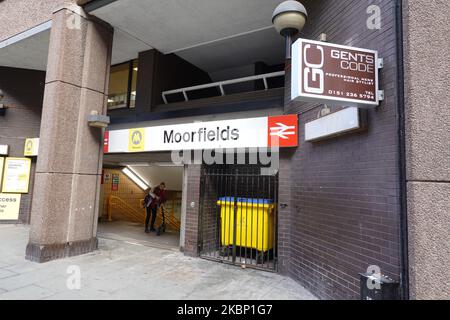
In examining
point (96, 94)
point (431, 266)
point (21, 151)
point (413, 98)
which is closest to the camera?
point (431, 266)

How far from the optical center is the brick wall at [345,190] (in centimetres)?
349

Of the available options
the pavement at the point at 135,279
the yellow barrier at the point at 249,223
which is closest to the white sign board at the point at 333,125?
the yellow barrier at the point at 249,223

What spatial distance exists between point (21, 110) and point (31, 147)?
1552 millimetres

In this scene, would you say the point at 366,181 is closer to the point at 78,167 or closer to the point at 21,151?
the point at 78,167

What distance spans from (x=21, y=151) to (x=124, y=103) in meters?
4.38

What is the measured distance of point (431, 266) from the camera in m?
3.08

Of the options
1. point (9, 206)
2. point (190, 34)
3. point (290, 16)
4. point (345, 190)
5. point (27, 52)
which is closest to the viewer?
point (290, 16)

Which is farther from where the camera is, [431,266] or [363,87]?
[363,87]

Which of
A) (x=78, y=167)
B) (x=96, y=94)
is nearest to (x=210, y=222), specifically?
(x=78, y=167)

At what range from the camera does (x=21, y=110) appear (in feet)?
36.2

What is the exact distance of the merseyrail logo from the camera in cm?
787

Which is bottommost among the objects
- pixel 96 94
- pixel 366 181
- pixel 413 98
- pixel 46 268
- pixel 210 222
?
pixel 46 268

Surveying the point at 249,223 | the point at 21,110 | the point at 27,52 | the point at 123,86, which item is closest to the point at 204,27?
the point at 123,86

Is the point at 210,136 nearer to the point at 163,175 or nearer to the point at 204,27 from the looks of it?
the point at 204,27
